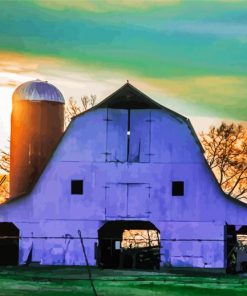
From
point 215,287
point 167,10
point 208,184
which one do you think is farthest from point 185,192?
point 215,287

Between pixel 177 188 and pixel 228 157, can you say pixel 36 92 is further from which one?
pixel 228 157

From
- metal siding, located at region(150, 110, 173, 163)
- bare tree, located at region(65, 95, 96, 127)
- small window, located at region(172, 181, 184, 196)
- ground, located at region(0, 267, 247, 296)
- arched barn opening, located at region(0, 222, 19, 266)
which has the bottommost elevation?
ground, located at region(0, 267, 247, 296)

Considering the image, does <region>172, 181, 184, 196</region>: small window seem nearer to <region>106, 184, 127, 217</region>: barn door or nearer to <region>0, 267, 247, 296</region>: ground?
<region>106, 184, 127, 217</region>: barn door

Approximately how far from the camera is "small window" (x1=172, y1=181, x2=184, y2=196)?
26.5 metres

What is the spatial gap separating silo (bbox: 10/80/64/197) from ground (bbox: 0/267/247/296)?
5834 millimetres

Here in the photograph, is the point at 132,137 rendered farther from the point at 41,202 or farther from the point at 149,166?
the point at 41,202

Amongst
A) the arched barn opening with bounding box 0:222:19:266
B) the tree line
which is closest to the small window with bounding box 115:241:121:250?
the arched barn opening with bounding box 0:222:19:266

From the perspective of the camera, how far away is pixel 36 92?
3042 centimetres

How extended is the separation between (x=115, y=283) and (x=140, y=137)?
761 cm

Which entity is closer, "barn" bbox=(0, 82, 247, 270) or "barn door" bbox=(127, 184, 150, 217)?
"barn" bbox=(0, 82, 247, 270)

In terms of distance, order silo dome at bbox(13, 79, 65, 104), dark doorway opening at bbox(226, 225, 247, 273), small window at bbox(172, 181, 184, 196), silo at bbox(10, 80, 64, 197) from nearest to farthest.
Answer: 1. dark doorway opening at bbox(226, 225, 247, 273)
2. small window at bbox(172, 181, 184, 196)
3. silo at bbox(10, 80, 64, 197)
4. silo dome at bbox(13, 79, 65, 104)

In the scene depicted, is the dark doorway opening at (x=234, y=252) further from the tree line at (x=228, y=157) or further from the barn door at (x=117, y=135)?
the tree line at (x=228, y=157)

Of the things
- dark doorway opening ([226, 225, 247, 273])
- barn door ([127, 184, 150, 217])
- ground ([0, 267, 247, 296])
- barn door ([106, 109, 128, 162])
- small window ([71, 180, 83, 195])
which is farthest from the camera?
small window ([71, 180, 83, 195])

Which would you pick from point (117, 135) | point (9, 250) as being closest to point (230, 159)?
point (117, 135)
